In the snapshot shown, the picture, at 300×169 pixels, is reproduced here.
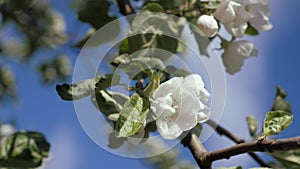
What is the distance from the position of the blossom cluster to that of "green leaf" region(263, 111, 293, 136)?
17 centimetres

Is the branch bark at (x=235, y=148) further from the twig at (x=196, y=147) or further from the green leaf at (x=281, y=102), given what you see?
the green leaf at (x=281, y=102)

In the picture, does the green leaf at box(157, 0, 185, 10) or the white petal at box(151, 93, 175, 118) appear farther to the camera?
the green leaf at box(157, 0, 185, 10)

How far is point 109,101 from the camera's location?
689 mm

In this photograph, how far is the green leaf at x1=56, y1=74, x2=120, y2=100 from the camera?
0.66 m

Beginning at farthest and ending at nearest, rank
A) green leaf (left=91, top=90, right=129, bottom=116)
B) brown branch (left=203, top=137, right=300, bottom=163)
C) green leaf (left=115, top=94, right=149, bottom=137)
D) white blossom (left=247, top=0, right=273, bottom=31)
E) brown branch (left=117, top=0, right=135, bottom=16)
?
brown branch (left=117, top=0, right=135, bottom=16) < white blossom (left=247, top=0, right=273, bottom=31) < green leaf (left=91, top=90, right=129, bottom=116) < green leaf (left=115, top=94, right=149, bottom=137) < brown branch (left=203, top=137, right=300, bottom=163)

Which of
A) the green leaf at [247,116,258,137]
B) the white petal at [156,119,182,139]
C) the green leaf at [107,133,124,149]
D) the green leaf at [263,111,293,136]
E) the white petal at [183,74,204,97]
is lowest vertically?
the green leaf at [247,116,258,137]

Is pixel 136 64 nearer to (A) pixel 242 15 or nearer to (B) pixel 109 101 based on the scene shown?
(B) pixel 109 101

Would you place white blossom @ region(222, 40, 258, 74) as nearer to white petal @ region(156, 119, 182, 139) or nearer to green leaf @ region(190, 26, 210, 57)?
green leaf @ region(190, 26, 210, 57)

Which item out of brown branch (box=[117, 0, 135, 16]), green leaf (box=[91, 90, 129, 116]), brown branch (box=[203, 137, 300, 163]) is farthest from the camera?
brown branch (box=[117, 0, 135, 16])

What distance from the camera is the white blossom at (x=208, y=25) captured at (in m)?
0.71

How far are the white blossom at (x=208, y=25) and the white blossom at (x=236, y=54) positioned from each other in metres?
0.10

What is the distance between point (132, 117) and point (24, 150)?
346 millimetres

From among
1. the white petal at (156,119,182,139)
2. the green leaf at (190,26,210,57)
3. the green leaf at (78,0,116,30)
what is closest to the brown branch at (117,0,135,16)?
the green leaf at (78,0,116,30)

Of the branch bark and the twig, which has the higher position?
the branch bark
